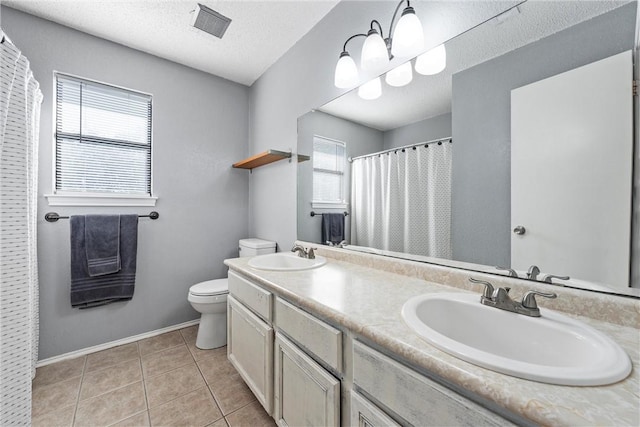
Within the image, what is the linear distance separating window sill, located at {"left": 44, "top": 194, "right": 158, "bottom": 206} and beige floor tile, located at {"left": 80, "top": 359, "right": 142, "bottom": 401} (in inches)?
48.9

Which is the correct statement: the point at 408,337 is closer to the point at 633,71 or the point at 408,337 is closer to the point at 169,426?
the point at 633,71

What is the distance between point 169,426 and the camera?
1333mm

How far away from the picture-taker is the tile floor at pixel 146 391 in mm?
1384

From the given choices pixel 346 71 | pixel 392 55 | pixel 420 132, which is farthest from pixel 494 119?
pixel 346 71

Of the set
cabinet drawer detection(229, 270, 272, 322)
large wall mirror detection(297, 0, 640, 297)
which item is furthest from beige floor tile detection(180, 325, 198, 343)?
large wall mirror detection(297, 0, 640, 297)

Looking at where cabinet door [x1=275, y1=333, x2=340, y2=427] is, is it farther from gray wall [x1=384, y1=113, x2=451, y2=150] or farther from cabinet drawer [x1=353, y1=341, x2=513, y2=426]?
gray wall [x1=384, y1=113, x2=451, y2=150]

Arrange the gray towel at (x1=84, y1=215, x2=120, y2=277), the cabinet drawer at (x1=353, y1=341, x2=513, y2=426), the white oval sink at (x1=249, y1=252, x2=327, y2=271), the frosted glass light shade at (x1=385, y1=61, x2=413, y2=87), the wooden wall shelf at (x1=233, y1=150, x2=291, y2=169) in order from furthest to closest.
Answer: the wooden wall shelf at (x1=233, y1=150, x2=291, y2=169)
the gray towel at (x1=84, y1=215, x2=120, y2=277)
the white oval sink at (x1=249, y1=252, x2=327, y2=271)
the frosted glass light shade at (x1=385, y1=61, x2=413, y2=87)
the cabinet drawer at (x1=353, y1=341, x2=513, y2=426)

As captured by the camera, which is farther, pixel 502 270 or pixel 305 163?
pixel 305 163

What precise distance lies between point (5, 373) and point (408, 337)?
4.55ft

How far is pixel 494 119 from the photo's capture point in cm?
98

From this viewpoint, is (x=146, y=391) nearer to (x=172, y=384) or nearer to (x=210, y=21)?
(x=172, y=384)

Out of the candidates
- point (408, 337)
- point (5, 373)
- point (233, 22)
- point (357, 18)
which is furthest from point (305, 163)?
point (5, 373)

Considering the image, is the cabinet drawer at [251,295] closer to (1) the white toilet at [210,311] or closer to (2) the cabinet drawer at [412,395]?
(1) the white toilet at [210,311]

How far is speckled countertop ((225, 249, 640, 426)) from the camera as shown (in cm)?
42
